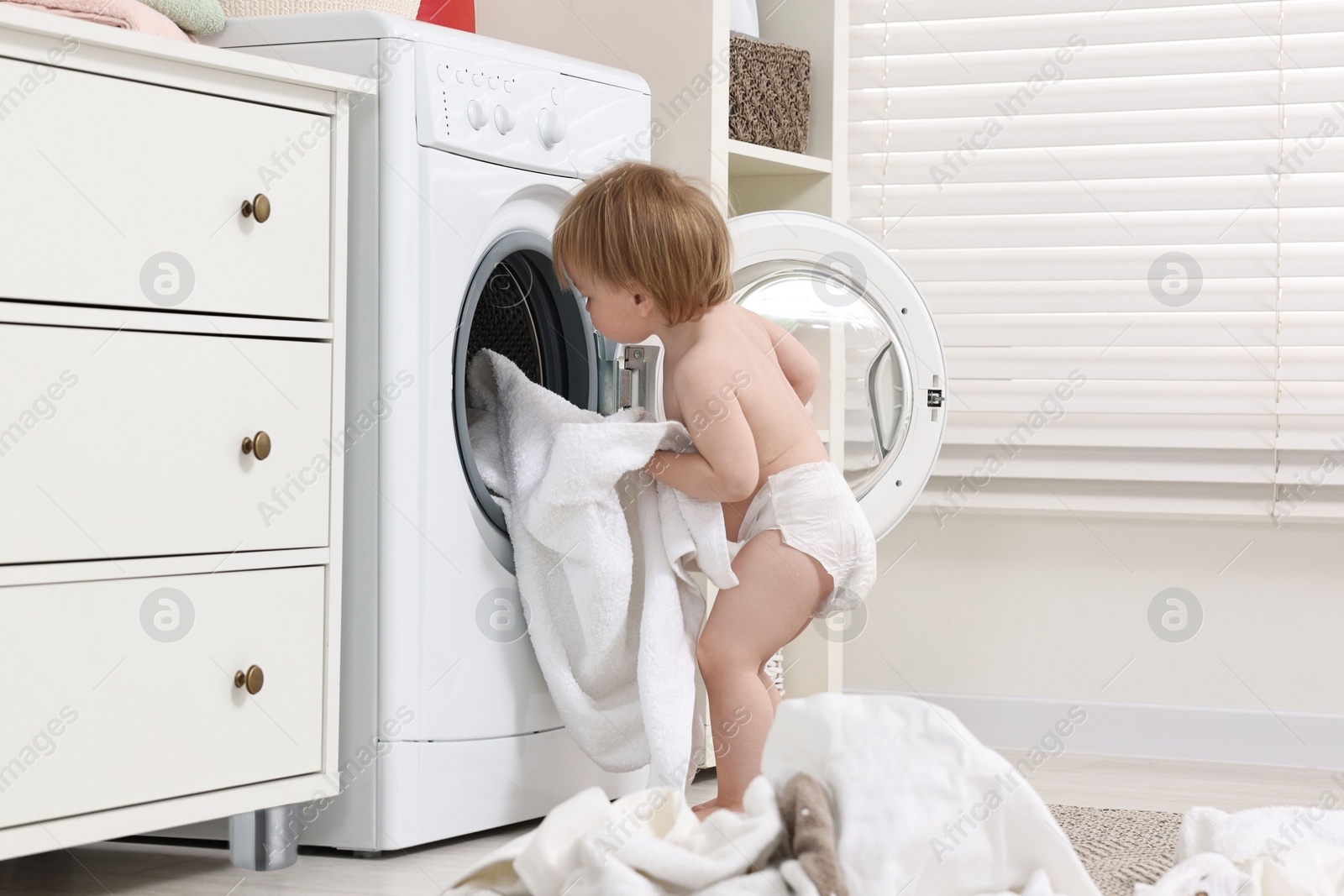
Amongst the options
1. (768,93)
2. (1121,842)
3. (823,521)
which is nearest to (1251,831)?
(1121,842)

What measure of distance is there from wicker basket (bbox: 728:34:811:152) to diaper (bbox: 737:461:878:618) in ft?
2.46

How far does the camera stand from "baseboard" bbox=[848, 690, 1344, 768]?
2.26 m

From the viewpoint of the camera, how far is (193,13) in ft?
4.98

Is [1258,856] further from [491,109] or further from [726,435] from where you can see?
[491,109]

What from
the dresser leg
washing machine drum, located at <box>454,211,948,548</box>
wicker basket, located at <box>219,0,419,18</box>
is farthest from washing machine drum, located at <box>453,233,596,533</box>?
the dresser leg

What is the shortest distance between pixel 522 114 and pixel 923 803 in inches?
40.2

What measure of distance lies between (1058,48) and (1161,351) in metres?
0.59

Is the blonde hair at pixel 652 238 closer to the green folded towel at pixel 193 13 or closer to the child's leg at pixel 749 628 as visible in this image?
the child's leg at pixel 749 628

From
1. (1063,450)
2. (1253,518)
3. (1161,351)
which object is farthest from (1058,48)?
(1253,518)

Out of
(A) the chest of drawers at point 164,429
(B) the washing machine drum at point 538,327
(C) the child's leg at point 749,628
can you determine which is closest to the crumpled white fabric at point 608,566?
(C) the child's leg at point 749,628

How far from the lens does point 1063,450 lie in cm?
239

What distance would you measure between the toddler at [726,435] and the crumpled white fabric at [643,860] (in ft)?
1.45

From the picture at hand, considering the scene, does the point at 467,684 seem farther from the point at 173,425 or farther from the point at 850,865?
the point at 850,865

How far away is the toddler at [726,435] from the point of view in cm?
156
